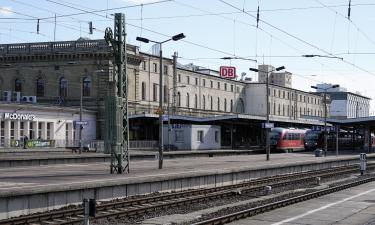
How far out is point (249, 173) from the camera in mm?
32844

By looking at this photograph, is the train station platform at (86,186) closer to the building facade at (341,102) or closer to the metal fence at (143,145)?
the metal fence at (143,145)

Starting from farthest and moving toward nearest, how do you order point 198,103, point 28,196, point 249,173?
point 198,103 < point 249,173 < point 28,196

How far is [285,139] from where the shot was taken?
73.2m

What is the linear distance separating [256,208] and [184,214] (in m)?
2.38

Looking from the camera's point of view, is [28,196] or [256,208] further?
[256,208]

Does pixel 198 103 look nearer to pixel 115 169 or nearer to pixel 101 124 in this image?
pixel 101 124

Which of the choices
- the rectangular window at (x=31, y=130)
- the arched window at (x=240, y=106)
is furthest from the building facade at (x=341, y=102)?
the rectangular window at (x=31, y=130)

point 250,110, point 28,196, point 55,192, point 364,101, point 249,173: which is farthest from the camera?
point 364,101

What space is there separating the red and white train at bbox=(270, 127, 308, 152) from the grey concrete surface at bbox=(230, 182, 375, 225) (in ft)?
154

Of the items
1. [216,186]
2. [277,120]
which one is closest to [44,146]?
[277,120]

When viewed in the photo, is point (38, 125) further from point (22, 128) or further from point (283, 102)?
point (283, 102)

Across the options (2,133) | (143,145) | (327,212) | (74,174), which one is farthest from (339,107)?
(327,212)

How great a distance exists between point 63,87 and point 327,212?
6561 cm

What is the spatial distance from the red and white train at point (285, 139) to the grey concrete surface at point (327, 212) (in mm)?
46930
